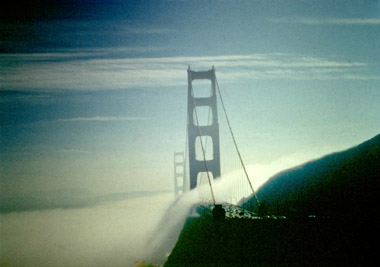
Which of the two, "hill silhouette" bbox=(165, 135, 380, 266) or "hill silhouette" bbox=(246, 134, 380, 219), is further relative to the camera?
"hill silhouette" bbox=(246, 134, 380, 219)

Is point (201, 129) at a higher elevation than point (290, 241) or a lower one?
higher

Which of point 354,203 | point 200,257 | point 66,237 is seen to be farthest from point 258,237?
point 66,237

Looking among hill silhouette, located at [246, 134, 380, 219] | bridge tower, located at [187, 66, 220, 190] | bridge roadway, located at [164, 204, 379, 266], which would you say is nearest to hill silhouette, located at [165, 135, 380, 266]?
bridge roadway, located at [164, 204, 379, 266]

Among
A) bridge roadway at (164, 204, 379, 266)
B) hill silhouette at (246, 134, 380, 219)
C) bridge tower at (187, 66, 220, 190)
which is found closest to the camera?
bridge roadway at (164, 204, 379, 266)

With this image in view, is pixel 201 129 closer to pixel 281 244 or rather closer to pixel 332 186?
pixel 332 186

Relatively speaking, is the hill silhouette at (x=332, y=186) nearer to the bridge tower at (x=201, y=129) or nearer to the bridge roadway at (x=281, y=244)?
the bridge roadway at (x=281, y=244)

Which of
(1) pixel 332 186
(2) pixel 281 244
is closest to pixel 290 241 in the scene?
(2) pixel 281 244

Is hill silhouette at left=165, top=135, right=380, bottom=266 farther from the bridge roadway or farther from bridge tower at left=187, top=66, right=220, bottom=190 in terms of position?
bridge tower at left=187, top=66, right=220, bottom=190
